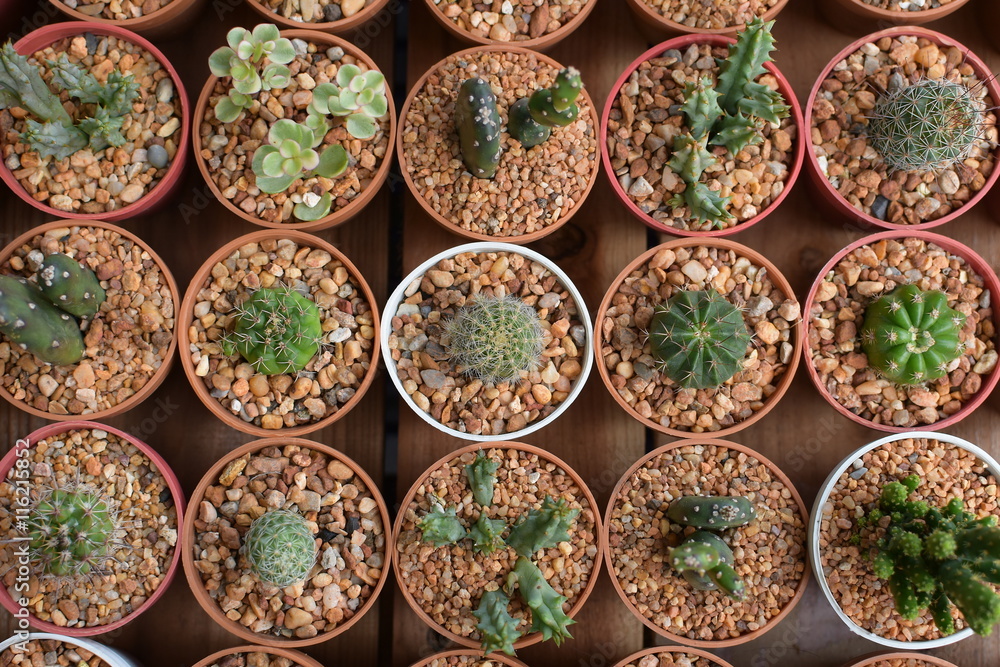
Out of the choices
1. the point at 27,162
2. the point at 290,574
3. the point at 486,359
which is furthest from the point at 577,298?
the point at 27,162

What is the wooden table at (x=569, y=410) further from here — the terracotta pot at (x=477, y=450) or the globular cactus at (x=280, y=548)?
the globular cactus at (x=280, y=548)

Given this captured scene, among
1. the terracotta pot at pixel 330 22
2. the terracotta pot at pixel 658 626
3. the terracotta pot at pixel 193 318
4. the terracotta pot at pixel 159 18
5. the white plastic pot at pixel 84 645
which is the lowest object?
the white plastic pot at pixel 84 645

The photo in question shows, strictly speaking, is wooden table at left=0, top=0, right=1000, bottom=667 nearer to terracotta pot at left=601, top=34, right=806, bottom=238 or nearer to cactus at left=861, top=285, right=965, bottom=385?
terracotta pot at left=601, top=34, right=806, bottom=238

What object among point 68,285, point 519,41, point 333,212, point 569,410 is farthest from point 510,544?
point 519,41

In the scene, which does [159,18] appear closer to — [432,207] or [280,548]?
[432,207]

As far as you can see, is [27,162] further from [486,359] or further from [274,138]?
[486,359]

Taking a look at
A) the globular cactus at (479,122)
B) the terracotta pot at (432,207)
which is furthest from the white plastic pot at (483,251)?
the globular cactus at (479,122)

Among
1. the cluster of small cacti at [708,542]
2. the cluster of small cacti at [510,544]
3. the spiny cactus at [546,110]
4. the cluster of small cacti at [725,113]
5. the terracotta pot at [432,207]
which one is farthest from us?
the terracotta pot at [432,207]
